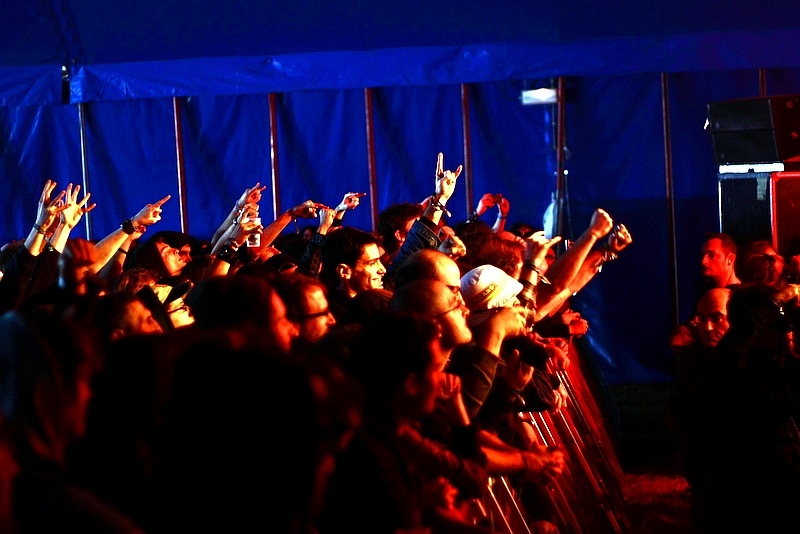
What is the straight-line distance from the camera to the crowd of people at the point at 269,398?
2.19 meters

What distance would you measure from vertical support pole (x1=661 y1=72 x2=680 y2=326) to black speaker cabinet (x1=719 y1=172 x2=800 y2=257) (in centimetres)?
150

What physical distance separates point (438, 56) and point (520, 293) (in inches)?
161

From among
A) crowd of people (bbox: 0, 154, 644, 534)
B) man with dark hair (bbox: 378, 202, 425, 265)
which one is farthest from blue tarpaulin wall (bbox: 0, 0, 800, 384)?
crowd of people (bbox: 0, 154, 644, 534)

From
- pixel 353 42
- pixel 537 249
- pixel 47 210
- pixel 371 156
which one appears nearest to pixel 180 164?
pixel 371 156

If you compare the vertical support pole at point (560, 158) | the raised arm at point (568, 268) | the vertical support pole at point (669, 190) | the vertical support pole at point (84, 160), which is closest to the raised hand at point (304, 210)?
the raised arm at point (568, 268)

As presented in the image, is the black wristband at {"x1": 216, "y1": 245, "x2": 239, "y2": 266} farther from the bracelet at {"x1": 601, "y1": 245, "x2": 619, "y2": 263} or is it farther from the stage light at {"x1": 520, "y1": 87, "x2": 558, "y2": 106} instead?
the stage light at {"x1": 520, "y1": 87, "x2": 558, "y2": 106}

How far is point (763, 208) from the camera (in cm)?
815

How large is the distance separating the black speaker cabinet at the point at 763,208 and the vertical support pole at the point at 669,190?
1501mm

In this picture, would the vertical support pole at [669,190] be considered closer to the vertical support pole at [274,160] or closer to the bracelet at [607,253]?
the bracelet at [607,253]

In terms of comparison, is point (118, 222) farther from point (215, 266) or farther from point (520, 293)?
point (520, 293)

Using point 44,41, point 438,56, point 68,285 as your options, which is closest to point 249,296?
point 68,285

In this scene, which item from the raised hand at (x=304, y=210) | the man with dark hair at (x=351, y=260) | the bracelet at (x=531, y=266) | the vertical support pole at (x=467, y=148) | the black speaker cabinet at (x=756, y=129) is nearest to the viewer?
the man with dark hair at (x=351, y=260)

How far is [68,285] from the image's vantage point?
324cm

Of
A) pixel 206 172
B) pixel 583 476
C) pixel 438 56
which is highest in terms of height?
pixel 438 56
